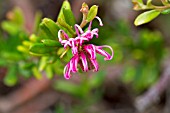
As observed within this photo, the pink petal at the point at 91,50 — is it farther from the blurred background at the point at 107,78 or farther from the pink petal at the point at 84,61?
the blurred background at the point at 107,78

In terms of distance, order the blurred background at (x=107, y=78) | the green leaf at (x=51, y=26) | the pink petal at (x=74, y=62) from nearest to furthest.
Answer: the pink petal at (x=74, y=62) → the green leaf at (x=51, y=26) → the blurred background at (x=107, y=78)

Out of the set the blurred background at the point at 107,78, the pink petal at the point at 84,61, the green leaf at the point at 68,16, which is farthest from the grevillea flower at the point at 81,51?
the blurred background at the point at 107,78

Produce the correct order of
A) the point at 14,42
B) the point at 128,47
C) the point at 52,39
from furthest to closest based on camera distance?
the point at 128,47, the point at 14,42, the point at 52,39

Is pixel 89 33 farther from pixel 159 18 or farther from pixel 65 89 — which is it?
pixel 159 18

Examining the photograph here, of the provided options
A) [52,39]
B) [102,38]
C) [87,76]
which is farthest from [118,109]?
[52,39]

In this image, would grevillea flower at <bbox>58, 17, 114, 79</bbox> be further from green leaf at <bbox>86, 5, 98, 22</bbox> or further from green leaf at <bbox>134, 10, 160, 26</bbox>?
green leaf at <bbox>134, 10, 160, 26</bbox>

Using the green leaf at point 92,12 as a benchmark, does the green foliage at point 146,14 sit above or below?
below
